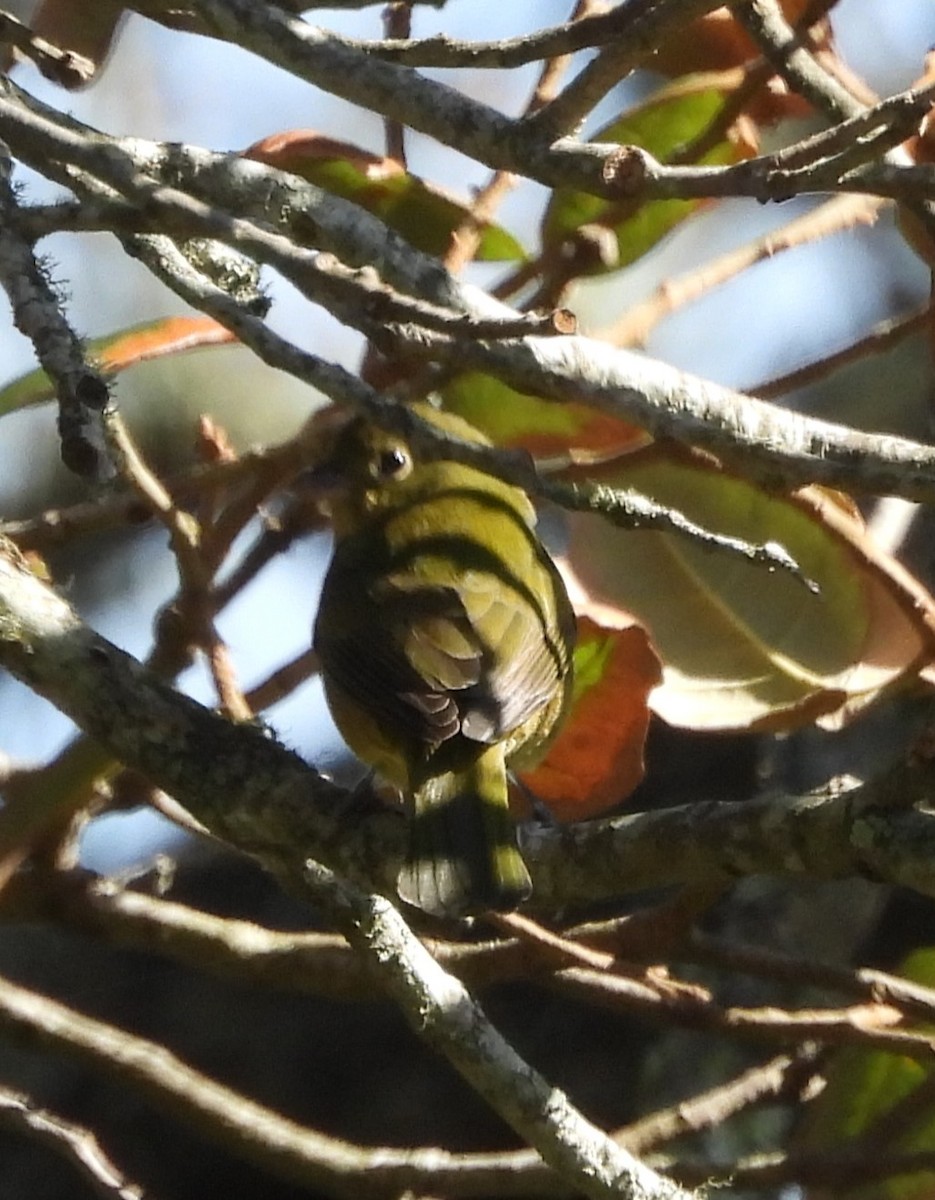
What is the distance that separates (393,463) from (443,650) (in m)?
0.58

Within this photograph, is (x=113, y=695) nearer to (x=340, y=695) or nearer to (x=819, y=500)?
(x=340, y=695)

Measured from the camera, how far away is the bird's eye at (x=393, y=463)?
271 centimetres

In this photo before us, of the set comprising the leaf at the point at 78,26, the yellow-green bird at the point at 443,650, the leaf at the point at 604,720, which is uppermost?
the leaf at the point at 78,26

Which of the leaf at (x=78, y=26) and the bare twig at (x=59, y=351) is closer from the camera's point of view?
the bare twig at (x=59, y=351)

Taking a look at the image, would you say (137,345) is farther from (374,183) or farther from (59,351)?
(59,351)

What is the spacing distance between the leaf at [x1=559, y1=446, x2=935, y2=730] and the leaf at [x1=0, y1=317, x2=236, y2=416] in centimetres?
49

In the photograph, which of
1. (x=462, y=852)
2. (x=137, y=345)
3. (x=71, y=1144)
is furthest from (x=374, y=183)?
(x=71, y=1144)

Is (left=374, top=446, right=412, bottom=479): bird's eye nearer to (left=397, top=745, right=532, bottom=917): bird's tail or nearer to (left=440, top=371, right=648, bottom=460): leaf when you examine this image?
(left=440, top=371, right=648, bottom=460): leaf

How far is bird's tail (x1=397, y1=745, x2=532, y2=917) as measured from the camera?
1.63 meters

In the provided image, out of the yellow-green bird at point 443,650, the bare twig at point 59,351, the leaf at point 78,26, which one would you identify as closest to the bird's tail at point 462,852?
the yellow-green bird at point 443,650

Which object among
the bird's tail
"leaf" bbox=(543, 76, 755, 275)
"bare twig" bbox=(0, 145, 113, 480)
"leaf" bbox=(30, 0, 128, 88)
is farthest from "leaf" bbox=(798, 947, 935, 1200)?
"leaf" bbox=(30, 0, 128, 88)

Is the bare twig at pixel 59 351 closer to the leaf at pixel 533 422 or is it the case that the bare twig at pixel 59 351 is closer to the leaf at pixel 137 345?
the leaf at pixel 137 345

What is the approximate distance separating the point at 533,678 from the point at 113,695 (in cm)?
70

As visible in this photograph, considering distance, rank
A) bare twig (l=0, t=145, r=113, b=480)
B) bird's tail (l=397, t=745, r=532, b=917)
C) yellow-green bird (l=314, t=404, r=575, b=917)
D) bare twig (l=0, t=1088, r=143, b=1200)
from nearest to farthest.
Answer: bare twig (l=0, t=145, r=113, b=480) → bird's tail (l=397, t=745, r=532, b=917) → yellow-green bird (l=314, t=404, r=575, b=917) → bare twig (l=0, t=1088, r=143, b=1200)
